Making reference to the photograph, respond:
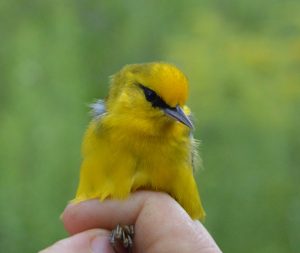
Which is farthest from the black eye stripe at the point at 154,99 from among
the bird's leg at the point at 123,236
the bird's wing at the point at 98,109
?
the bird's leg at the point at 123,236

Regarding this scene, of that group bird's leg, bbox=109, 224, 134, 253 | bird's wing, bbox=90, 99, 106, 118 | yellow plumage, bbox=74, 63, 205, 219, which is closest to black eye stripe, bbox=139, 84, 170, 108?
yellow plumage, bbox=74, 63, 205, 219

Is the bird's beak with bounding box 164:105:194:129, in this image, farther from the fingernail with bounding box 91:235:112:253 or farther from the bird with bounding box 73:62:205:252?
the fingernail with bounding box 91:235:112:253

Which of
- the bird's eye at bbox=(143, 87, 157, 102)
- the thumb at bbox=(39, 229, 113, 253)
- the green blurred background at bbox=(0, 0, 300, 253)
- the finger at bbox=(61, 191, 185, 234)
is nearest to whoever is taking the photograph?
the thumb at bbox=(39, 229, 113, 253)

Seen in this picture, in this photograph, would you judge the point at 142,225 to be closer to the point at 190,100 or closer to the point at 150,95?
the point at 150,95

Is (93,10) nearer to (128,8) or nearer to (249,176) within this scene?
(128,8)

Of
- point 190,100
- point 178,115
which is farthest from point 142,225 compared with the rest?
point 190,100

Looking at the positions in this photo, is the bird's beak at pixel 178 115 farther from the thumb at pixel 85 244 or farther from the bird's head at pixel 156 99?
the thumb at pixel 85 244
